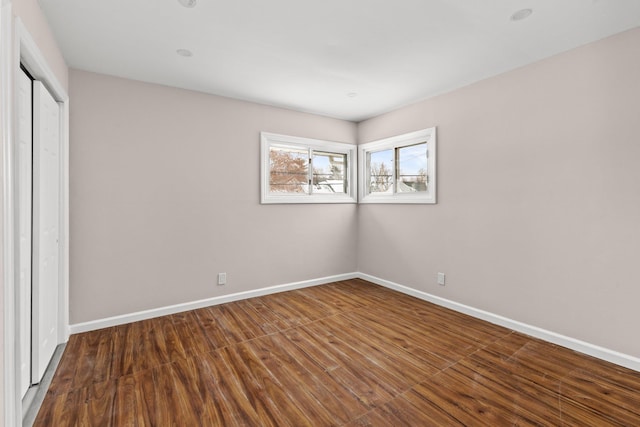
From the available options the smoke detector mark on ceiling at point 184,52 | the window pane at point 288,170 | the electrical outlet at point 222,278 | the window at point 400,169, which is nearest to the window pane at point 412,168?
the window at point 400,169

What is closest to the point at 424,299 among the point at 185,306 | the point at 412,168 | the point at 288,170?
the point at 412,168

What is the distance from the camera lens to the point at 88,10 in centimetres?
200

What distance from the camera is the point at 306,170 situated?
4.32 meters

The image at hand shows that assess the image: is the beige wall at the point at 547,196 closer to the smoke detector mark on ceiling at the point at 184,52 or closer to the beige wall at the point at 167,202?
the beige wall at the point at 167,202

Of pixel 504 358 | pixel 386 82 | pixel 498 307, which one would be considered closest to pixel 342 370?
pixel 504 358

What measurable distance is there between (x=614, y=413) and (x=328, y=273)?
125 inches

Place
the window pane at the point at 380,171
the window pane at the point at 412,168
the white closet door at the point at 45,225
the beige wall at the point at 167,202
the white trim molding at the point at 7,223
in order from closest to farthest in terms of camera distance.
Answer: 1. the white trim molding at the point at 7,223
2. the white closet door at the point at 45,225
3. the beige wall at the point at 167,202
4. the window pane at the point at 412,168
5. the window pane at the point at 380,171

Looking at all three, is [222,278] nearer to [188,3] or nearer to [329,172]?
[329,172]

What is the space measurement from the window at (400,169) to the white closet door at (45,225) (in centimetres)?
355

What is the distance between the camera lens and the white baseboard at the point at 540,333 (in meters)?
2.23

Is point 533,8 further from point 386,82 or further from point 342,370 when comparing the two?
point 342,370

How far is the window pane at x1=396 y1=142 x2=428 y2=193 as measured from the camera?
3801 millimetres

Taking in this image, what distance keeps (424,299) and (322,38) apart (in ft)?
10.0

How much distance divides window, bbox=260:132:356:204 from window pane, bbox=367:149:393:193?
274mm
